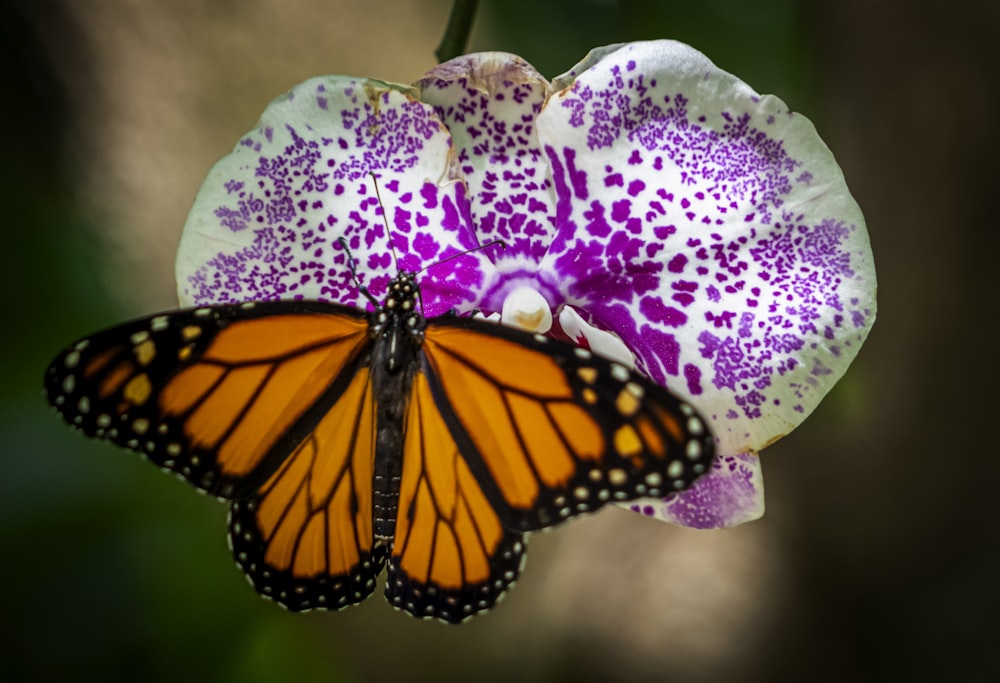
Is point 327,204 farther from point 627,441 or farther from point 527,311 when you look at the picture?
point 627,441

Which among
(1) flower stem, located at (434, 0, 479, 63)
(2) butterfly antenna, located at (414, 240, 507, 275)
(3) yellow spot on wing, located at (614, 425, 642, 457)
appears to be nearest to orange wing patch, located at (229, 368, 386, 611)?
(2) butterfly antenna, located at (414, 240, 507, 275)

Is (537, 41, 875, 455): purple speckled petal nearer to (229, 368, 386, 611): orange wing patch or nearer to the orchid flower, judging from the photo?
the orchid flower

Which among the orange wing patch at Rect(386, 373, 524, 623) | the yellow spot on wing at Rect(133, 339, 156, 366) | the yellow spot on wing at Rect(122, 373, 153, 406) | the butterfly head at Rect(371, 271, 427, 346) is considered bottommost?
the orange wing patch at Rect(386, 373, 524, 623)

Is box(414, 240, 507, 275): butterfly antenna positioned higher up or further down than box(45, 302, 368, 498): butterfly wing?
higher up

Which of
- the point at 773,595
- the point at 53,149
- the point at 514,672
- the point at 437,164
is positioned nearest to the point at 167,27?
the point at 53,149

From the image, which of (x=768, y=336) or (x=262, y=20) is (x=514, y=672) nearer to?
(x=768, y=336)

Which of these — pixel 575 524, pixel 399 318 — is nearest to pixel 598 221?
pixel 399 318

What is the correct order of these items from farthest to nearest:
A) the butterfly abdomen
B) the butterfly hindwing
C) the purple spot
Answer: the purple spot, the butterfly abdomen, the butterfly hindwing
